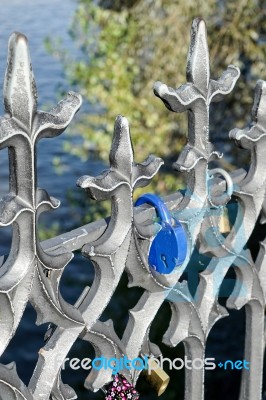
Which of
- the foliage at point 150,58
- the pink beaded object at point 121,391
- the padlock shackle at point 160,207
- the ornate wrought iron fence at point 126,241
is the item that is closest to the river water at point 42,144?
the foliage at point 150,58

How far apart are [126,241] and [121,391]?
38 centimetres

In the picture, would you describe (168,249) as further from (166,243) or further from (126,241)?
(126,241)

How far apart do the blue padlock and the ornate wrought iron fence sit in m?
0.02

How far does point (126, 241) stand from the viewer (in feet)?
5.53

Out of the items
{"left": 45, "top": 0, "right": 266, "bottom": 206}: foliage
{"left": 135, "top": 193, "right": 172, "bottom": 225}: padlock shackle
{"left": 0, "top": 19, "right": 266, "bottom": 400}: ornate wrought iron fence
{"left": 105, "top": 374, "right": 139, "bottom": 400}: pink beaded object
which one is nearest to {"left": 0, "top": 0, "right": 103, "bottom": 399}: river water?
{"left": 45, "top": 0, "right": 266, "bottom": 206}: foliage

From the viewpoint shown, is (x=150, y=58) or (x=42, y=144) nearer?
(x=150, y=58)

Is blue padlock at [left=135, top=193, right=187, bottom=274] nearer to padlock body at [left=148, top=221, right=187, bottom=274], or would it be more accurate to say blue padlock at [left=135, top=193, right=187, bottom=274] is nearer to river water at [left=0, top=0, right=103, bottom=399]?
padlock body at [left=148, top=221, right=187, bottom=274]

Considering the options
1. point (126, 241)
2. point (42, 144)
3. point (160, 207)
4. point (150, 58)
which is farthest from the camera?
point (42, 144)

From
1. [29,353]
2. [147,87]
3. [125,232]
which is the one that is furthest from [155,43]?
[125,232]

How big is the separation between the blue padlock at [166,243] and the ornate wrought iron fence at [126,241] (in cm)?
2

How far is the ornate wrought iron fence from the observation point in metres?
1.45

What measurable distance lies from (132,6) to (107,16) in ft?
1.01

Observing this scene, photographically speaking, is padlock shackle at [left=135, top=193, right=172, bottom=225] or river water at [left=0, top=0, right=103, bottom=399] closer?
padlock shackle at [left=135, top=193, right=172, bottom=225]

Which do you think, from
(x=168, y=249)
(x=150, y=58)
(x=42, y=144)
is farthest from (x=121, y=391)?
(x=42, y=144)
